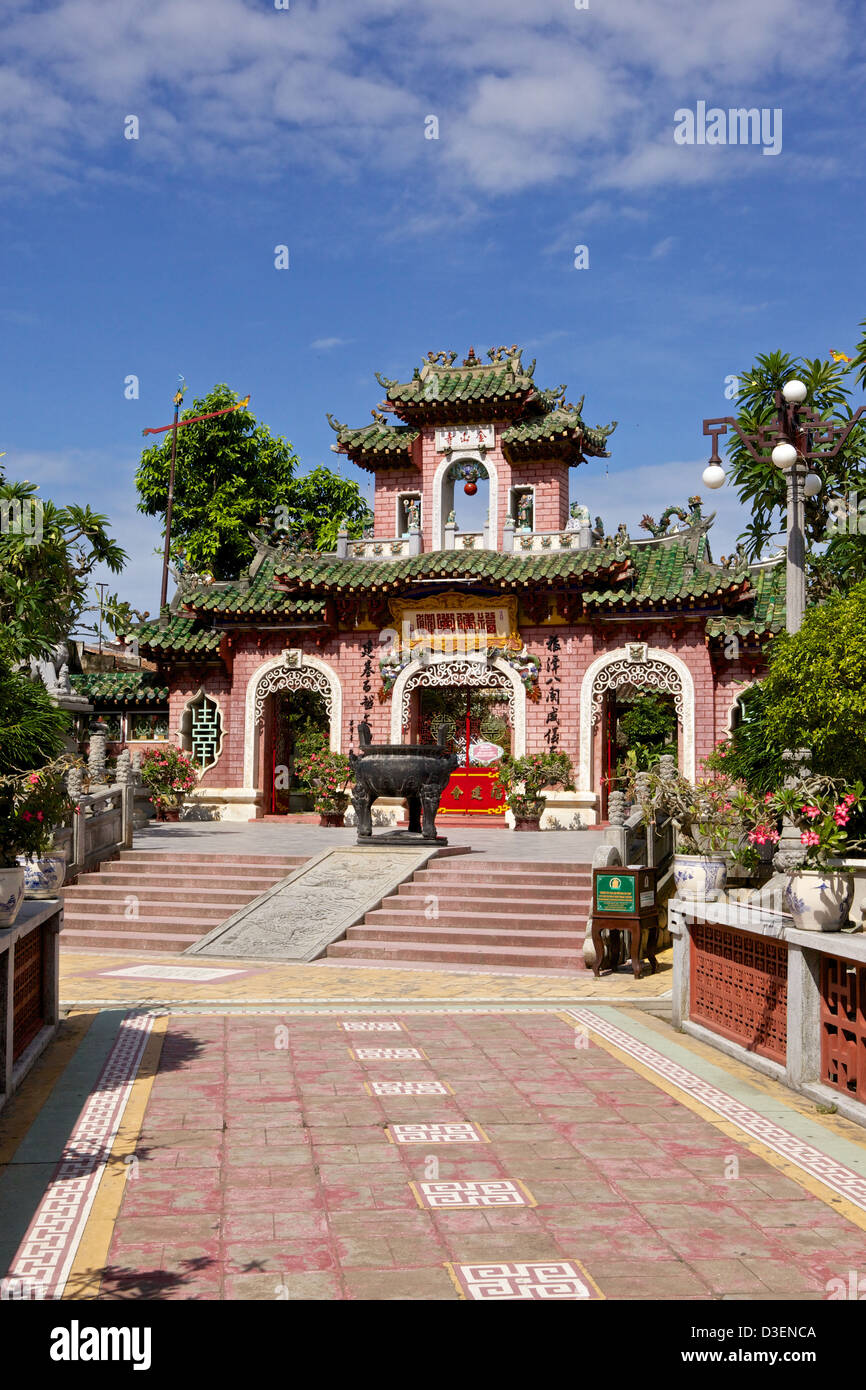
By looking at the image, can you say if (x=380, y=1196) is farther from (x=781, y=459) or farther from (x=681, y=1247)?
(x=781, y=459)

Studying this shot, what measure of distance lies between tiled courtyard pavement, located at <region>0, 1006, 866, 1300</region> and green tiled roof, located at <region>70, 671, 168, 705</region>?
1926 cm

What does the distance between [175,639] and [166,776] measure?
293 cm

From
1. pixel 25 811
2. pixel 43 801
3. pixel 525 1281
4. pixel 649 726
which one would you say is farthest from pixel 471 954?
pixel 649 726

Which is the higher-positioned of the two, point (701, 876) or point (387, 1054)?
point (701, 876)

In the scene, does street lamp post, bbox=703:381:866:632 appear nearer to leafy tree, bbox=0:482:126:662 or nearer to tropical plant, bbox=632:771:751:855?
tropical plant, bbox=632:771:751:855

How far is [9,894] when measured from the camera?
6.46 metres

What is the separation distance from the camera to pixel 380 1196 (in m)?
4.81

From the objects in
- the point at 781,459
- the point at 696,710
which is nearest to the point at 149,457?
the point at 696,710

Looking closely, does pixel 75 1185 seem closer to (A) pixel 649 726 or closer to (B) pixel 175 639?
(B) pixel 175 639

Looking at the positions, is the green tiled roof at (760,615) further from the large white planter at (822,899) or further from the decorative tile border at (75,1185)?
the decorative tile border at (75,1185)

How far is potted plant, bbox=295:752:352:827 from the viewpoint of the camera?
2148 centimetres

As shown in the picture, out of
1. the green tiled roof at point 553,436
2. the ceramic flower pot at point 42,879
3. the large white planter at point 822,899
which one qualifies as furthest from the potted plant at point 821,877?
the green tiled roof at point 553,436

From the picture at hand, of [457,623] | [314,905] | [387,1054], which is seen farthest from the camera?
[457,623]

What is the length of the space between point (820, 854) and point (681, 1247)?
296 cm
